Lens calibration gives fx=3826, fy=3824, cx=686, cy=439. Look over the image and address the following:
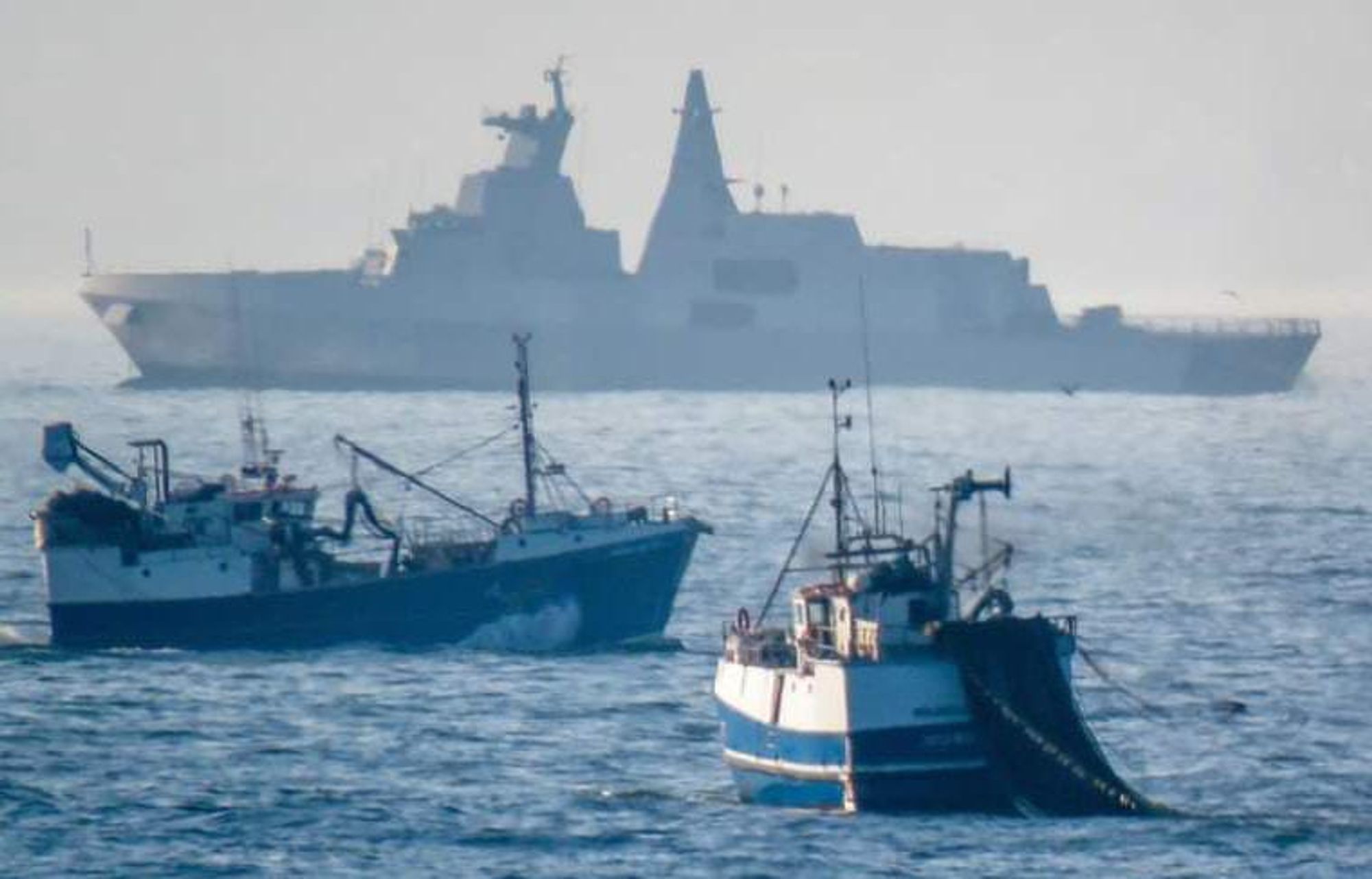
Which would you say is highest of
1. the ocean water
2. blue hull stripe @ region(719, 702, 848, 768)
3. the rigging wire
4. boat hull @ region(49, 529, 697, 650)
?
the rigging wire

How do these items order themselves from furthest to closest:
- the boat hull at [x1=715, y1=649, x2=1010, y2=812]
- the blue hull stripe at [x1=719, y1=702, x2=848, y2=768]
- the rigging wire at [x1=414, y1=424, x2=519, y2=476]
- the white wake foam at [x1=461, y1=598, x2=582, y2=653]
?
1. the rigging wire at [x1=414, y1=424, x2=519, y2=476]
2. the white wake foam at [x1=461, y1=598, x2=582, y2=653]
3. the blue hull stripe at [x1=719, y1=702, x2=848, y2=768]
4. the boat hull at [x1=715, y1=649, x2=1010, y2=812]

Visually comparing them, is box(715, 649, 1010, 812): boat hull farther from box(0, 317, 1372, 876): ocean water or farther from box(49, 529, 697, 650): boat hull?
box(49, 529, 697, 650): boat hull

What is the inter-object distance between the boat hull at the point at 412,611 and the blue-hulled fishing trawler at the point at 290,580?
0.03m

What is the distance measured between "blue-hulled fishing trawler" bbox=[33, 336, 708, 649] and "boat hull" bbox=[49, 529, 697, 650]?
0.11 ft

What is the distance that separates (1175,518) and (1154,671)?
46.6m

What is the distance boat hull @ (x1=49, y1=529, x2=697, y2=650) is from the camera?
91.6m

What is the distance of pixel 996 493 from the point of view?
137 m

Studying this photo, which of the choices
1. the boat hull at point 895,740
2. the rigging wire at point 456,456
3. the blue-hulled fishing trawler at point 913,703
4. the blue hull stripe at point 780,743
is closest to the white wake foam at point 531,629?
the rigging wire at point 456,456

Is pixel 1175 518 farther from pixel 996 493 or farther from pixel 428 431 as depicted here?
pixel 428 431

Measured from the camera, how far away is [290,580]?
9219 cm

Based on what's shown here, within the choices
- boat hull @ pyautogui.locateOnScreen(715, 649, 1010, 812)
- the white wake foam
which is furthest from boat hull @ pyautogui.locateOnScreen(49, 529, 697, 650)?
boat hull @ pyautogui.locateOnScreen(715, 649, 1010, 812)

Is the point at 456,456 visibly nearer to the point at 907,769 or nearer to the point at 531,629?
the point at 531,629

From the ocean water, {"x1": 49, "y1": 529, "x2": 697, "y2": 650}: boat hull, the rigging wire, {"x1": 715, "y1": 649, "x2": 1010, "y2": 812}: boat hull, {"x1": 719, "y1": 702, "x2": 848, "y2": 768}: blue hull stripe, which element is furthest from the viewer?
the rigging wire

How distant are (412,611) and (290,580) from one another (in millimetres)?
3103
